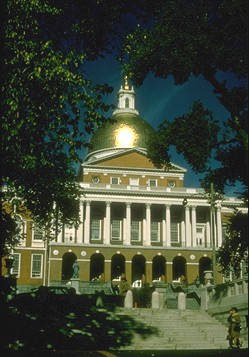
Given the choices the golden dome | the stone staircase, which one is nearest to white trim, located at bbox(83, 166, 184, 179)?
the golden dome

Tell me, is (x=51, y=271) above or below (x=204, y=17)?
below

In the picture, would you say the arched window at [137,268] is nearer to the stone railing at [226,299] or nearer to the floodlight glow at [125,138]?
the floodlight glow at [125,138]

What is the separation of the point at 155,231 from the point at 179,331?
1808 inches

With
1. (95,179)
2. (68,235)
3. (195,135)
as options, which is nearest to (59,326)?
(195,135)

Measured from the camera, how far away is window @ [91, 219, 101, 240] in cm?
6838

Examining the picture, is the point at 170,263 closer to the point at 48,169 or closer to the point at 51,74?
the point at 48,169

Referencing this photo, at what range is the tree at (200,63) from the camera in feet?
46.8

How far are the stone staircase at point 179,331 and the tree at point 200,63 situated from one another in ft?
24.0

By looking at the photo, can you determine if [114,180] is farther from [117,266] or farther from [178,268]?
[178,268]

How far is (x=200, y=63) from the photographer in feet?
49.2

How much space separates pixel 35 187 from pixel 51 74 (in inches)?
306

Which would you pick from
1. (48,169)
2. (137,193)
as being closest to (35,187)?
(48,169)

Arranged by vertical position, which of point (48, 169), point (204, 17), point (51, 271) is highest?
point (204, 17)

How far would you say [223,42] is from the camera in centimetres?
1459
